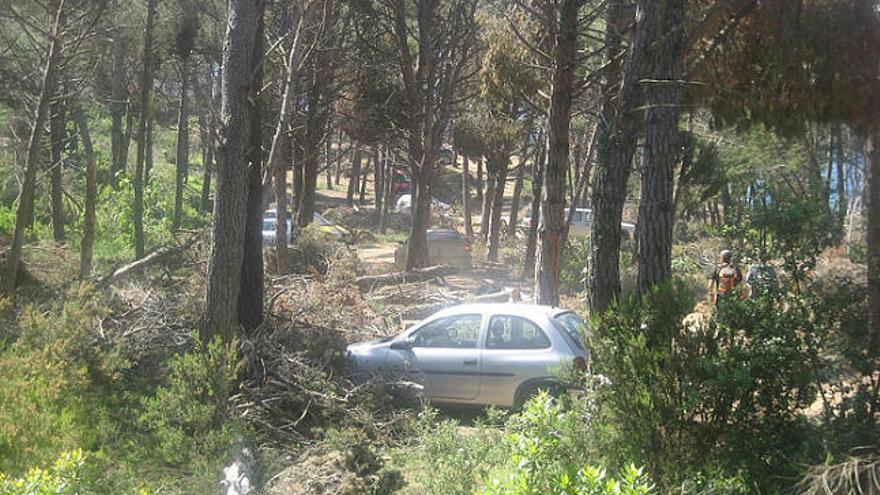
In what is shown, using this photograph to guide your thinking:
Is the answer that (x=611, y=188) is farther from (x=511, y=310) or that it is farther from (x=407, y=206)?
(x=407, y=206)

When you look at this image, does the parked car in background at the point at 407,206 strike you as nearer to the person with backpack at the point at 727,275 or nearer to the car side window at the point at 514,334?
the person with backpack at the point at 727,275

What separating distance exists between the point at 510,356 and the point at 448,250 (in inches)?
630

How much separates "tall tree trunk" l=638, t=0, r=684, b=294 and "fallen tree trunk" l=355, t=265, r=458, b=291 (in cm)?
1048

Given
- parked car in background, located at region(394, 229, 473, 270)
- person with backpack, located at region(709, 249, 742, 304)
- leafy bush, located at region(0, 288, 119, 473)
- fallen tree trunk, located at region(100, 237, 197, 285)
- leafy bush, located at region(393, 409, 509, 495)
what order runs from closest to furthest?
leafy bush, located at region(0, 288, 119, 473) → leafy bush, located at region(393, 409, 509, 495) → person with backpack, located at region(709, 249, 742, 304) → fallen tree trunk, located at region(100, 237, 197, 285) → parked car in background, located at region(394, 229, 473, 270)

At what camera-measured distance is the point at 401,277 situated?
63.5 feet

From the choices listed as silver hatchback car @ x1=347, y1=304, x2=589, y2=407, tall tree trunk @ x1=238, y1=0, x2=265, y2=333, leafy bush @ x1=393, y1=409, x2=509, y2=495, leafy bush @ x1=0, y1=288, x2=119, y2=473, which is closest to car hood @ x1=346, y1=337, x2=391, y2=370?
silver hatchback car @ x1=347, y1=304, x2=589, y2=407

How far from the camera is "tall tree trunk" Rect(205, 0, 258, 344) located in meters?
8.91

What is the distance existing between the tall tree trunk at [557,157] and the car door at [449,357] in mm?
3667

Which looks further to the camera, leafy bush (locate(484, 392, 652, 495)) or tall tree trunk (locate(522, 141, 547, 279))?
tall tree trunk (locate(522, 141, 547, 279))

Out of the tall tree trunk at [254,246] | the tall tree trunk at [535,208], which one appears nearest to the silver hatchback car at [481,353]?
the tall tree trunk at [254,246]

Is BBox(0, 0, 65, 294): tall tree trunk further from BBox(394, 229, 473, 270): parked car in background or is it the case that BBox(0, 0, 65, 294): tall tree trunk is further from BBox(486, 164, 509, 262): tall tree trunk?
BBox(486, 164, 509, 262): tall tree trunk

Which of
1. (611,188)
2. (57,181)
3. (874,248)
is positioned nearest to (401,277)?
(57,181)

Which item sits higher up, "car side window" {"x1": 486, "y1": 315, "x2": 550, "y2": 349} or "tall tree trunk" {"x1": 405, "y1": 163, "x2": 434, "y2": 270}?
"tall tree trunk" {"x1": 405, "y1": 163, "x2": 434, "y2": 270}

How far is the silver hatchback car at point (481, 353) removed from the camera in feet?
30.2
